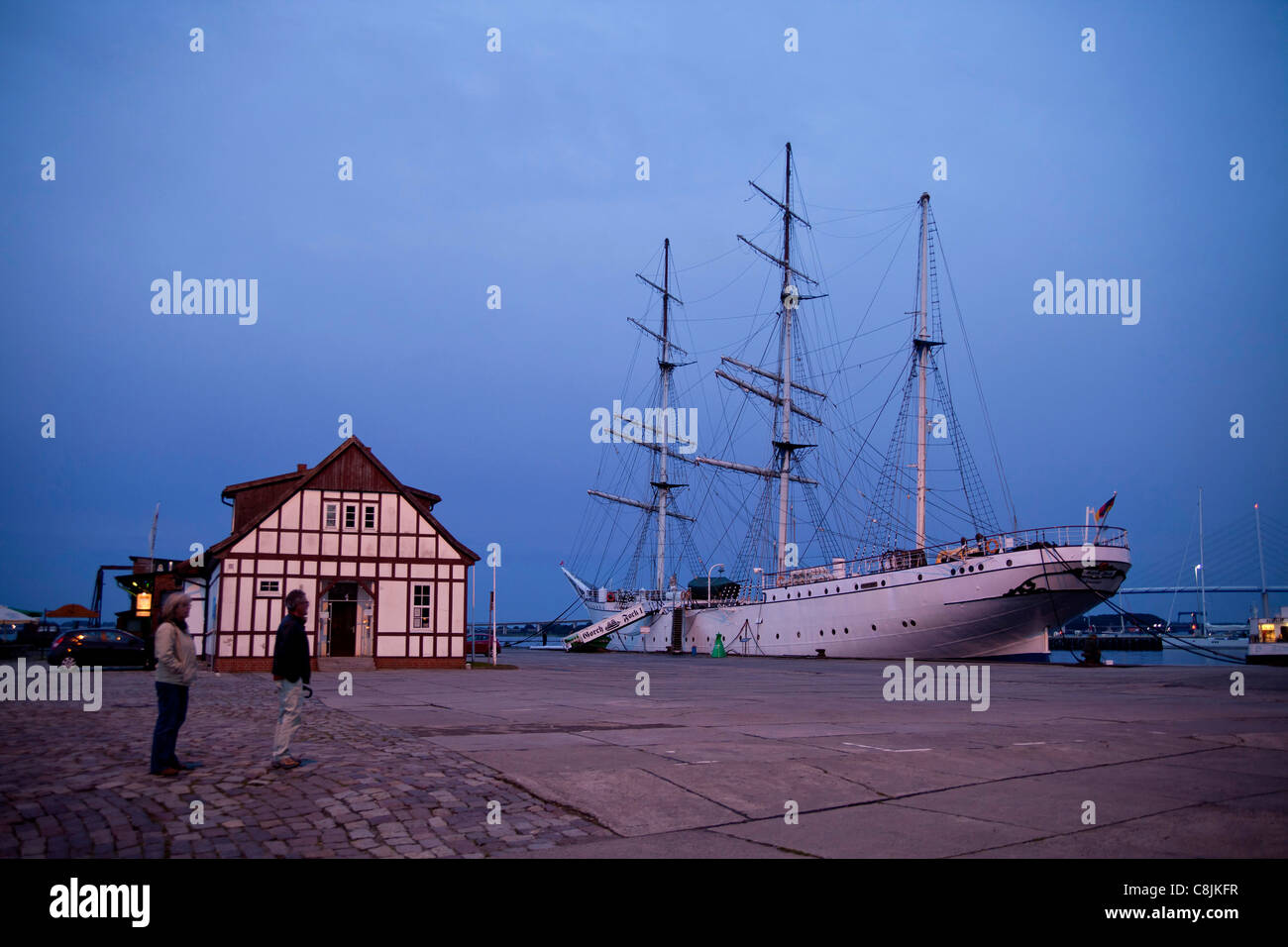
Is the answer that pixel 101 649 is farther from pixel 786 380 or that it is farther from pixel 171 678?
pixel 786 380

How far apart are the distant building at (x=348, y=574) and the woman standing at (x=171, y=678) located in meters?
23.2

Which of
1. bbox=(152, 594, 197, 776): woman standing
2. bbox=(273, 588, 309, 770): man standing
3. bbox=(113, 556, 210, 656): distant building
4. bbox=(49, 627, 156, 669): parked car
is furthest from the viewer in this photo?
bbox=(113, 556, 210, 656): distant building

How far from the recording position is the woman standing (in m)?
8.07

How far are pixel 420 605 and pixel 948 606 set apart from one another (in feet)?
77.3

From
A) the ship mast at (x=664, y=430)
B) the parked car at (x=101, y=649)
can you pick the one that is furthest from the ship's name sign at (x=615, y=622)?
the parked car at (x=101, y=649)

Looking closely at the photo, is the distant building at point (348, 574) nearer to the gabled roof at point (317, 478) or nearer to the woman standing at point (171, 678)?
the gabled roof at point (317, 478)

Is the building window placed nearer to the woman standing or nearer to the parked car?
the parked car

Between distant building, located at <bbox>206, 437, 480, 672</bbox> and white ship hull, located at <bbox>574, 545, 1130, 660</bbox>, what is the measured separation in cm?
2159

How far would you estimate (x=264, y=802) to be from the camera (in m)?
7.14

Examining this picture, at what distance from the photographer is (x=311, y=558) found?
31453 millimetres

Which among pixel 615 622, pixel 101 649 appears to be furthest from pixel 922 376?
pixel 101 649

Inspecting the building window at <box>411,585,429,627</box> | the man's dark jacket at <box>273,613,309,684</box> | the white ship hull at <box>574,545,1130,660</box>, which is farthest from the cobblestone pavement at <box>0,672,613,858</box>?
the white ship hull at <box>574,545,1130,660</box>
